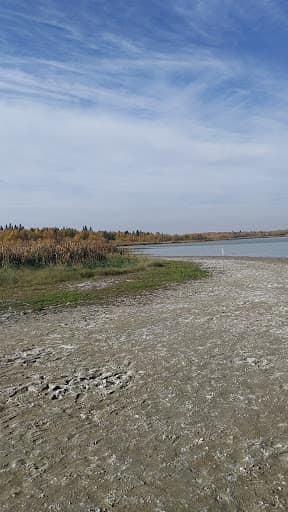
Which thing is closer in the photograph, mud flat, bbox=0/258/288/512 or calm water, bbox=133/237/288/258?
mud flat, bbox=0/258/288/512

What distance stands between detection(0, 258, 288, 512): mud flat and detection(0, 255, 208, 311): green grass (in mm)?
7174

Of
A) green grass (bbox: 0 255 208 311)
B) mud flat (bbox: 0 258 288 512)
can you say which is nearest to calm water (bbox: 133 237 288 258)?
green grass (bbox: 0 255 208 311)

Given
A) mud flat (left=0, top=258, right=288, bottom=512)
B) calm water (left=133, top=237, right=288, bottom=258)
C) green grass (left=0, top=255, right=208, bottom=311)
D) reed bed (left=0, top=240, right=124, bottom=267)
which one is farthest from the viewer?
calm water (left=133, top=237, right=288, bottom=258)

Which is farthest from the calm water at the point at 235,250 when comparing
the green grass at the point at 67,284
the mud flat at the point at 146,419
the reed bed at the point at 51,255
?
the mud flat at the point at 146,419

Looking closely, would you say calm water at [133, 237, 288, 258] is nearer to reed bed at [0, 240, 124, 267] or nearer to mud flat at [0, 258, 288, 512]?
reed bed at [0, 240, 124, 267]

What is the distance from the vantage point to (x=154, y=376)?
7.62 metres

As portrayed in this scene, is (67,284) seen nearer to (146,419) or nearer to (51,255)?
(51,255)

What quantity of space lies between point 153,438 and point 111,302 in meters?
12.7

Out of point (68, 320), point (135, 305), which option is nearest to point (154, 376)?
point (68, 320)

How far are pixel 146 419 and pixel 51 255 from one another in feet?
102

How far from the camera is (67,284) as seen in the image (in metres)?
26.0

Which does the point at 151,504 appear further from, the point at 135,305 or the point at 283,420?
the point at 135,305

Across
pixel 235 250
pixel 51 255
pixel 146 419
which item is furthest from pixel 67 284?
pixel 235 250

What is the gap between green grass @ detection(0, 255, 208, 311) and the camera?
61.2ft
